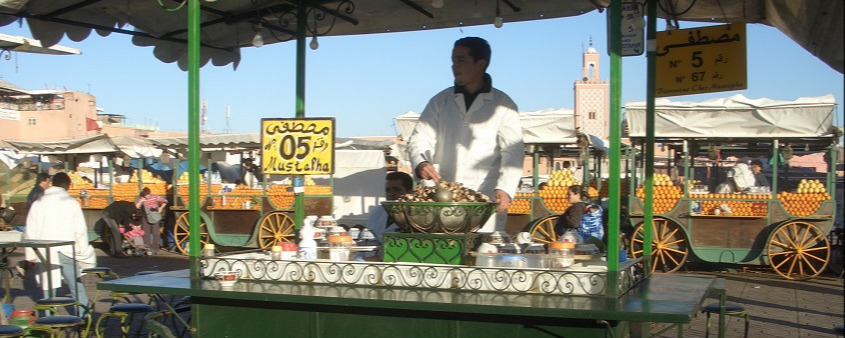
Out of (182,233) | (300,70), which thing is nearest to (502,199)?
(300,70)

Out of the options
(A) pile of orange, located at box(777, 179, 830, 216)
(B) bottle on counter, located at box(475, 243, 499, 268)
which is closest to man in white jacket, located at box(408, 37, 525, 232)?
(B) bottle on counter, located at box(475, 243, 499, 268)

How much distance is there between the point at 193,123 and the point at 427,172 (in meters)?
1.25

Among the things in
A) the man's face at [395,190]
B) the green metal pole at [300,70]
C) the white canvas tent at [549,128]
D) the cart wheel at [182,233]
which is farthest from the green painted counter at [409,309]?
→ the cart wheel at [182,233]

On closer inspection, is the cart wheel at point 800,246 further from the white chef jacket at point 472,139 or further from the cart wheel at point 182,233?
the cart wheel at point 182,233

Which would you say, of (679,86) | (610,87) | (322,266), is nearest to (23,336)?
(322,266)

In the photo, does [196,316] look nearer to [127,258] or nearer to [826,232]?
[826,232]

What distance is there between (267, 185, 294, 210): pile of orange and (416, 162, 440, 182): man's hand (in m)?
11.1

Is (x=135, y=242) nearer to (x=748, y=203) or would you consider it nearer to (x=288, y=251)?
(x=748, y=203)

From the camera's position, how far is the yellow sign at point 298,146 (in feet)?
13.8

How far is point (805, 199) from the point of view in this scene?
1209cm

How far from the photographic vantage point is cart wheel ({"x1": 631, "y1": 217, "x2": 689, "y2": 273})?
493 inches

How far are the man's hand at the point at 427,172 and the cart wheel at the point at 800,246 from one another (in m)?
9.28

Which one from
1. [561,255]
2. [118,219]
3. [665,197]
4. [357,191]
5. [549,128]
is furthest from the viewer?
[357,191]

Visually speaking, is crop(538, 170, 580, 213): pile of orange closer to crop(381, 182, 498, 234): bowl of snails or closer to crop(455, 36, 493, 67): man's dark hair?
crop(455, 36, 493, 67): man's dark hair
